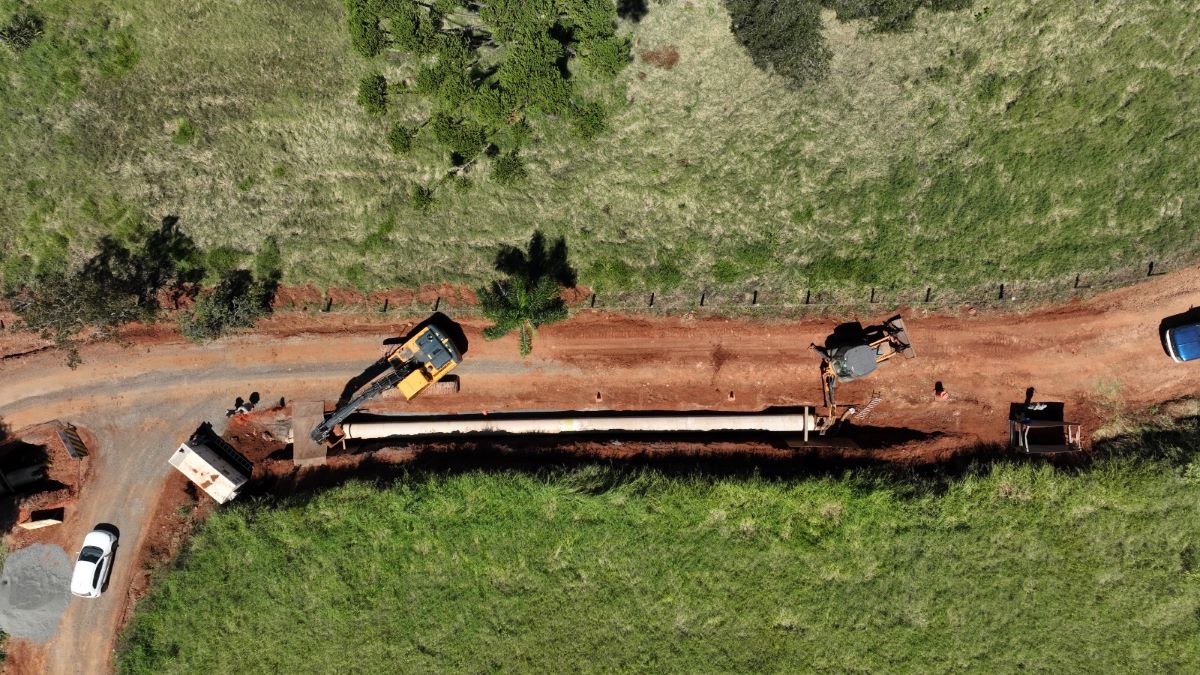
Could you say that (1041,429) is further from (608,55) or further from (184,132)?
(184,132)

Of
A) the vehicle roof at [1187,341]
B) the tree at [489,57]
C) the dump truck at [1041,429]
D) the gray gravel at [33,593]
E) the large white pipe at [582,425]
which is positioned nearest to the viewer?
the tree at [489,57]

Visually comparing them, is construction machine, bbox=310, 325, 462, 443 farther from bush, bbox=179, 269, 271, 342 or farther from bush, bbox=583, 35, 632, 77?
bush, bbox=583, 35, 632, 77

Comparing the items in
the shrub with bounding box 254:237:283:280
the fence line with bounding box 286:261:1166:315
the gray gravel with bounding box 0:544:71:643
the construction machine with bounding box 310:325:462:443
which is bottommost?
the gray gravel with bounding box 0:544:71:643

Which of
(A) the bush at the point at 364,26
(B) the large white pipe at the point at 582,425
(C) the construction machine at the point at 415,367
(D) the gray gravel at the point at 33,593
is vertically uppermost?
(A) the bush at the point at 364,26

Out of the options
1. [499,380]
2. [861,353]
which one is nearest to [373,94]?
[499,380]

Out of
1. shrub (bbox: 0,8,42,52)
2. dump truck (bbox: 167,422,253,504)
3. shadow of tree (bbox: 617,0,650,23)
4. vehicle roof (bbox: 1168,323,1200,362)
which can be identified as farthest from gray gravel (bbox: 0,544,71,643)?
vehicle roof (bbox: 1168,323,1200,362)

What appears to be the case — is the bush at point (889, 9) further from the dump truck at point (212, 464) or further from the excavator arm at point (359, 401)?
the dump truck at point (212, 464)

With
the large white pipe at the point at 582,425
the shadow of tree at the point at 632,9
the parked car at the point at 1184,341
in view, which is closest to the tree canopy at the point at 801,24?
the shadow of tree at the point at 632,9

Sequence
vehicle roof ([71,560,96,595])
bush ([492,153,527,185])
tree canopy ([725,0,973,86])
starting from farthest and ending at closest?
bush ([492,153,527,185]) < vehicle roof ([71,560,96,595]) < tree canopy ([725,0,973,86])
